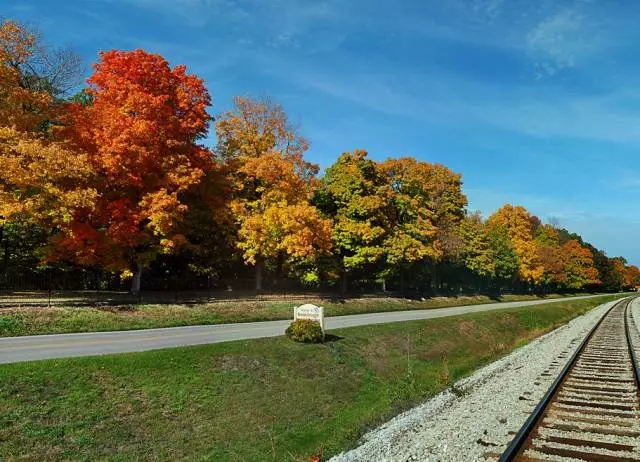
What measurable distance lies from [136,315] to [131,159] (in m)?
8.39

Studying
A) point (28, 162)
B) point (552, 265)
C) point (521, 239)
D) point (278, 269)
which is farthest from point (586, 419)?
point (552, 265)

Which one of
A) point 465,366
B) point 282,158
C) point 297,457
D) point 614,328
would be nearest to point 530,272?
point 614,328

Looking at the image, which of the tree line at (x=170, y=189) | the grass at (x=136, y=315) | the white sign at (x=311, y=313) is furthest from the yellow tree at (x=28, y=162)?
the white sign at (x=311, y=313)

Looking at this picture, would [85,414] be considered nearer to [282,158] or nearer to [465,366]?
[465,366]

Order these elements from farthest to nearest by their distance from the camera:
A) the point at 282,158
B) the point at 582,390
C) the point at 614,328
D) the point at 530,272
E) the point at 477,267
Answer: the point at 530,272, the point at 477,267, the point at 282,158, the point at 614,328, the point at 582,390

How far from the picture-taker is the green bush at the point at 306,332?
20.5 metres

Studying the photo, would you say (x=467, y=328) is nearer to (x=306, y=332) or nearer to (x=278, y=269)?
(x=306, y=332)

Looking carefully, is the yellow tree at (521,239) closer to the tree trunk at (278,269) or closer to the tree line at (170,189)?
the tree line at (170,189)

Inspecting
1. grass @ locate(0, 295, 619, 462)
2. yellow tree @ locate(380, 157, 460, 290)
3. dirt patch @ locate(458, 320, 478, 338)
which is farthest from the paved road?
yellow tree @ locate(380, 157, 460, 290)

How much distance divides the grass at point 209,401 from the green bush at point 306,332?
408mm

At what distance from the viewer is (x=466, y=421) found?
11375mm

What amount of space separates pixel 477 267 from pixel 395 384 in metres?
56.5

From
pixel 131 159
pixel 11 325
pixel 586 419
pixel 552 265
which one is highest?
pixel 131 159

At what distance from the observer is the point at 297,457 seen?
11430 millimetres
